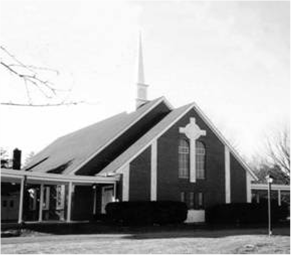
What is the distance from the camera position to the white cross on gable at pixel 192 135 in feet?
108

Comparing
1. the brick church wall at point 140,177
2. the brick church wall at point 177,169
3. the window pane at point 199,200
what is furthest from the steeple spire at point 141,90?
the window pane at point 199,200

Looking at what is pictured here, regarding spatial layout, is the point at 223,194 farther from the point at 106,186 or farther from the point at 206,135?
the point at 106,186

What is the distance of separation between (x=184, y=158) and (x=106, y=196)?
595 centimetres

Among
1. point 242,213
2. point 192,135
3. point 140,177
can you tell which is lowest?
point 242,213

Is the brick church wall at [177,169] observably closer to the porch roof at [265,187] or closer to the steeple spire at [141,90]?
the porch roof at [265,187]

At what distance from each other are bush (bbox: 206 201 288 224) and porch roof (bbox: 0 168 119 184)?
6.94 meters

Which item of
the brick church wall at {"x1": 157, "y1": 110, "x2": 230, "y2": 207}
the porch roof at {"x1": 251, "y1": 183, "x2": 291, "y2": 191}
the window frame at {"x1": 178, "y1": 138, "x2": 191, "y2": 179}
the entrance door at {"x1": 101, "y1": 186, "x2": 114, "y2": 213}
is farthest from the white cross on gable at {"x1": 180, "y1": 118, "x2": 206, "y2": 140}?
the entrance door at {"x1": 101, "y1": 186, "x2": 114, "y2": 213}

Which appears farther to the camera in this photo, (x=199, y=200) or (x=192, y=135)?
(x=192, y=135)

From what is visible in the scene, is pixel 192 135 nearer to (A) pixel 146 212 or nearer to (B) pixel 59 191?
(A) pixel 146 212

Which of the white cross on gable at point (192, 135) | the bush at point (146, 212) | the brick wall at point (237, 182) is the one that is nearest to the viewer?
the bush at point (146, 212)

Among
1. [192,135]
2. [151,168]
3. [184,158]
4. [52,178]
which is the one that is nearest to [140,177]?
[151,168]

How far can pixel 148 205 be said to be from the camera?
28.0 metres

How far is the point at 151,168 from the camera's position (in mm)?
31094

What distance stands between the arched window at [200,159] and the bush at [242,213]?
9.04ft
